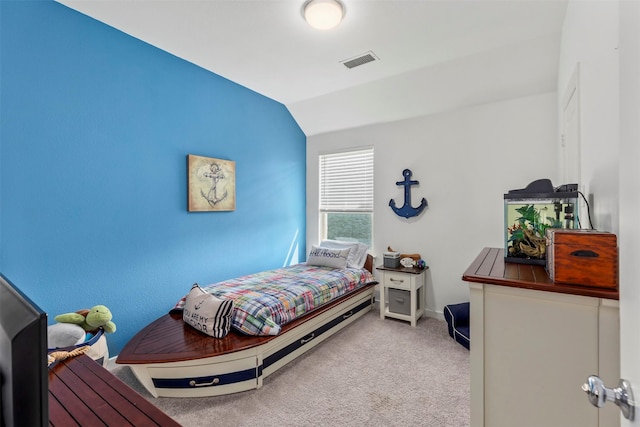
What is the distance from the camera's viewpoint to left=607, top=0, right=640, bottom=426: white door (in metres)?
0.53

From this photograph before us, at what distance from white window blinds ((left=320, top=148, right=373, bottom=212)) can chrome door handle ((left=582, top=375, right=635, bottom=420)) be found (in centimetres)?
357

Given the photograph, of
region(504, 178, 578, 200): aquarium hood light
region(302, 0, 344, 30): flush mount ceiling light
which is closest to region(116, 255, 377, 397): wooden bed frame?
region(504, 178, 578, 200): aquarium hood light

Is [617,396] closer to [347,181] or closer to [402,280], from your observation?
[402,280]

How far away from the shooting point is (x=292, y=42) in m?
2.65

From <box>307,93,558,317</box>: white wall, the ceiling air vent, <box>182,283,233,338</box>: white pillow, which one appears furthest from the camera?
<box>307,93,558,317</box>: white wall

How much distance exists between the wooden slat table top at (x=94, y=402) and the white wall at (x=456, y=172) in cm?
332

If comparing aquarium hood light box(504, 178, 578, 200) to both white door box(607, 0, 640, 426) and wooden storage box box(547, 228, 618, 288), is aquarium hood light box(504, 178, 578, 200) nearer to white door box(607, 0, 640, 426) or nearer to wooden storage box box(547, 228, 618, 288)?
wooden storage box box(547, 228, 618, 288)

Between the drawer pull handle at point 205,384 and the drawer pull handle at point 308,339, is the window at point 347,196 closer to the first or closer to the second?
the drawer pull handle at point 308,339

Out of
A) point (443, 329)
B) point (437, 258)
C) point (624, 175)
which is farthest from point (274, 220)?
point (624, 175)

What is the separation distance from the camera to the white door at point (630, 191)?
53 cm

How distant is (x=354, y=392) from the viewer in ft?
7.09

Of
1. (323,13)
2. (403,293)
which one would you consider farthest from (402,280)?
(323,13)

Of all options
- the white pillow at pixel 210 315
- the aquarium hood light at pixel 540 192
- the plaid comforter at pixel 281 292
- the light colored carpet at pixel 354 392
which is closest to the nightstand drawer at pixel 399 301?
the plaid comforter at pixel 281 292

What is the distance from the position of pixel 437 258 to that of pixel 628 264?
3.11 metres
